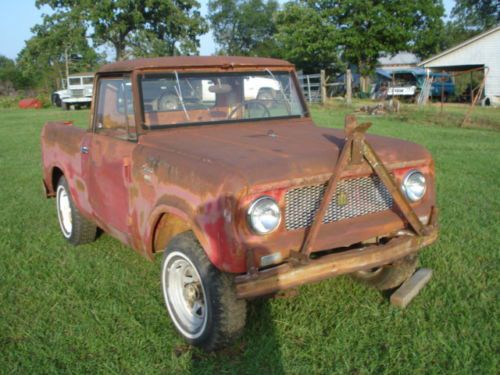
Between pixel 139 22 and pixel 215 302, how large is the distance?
40862 mm

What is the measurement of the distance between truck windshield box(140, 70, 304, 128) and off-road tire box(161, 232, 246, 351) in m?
1.28

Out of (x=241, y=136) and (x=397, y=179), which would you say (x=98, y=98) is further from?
(x=397, y=179)

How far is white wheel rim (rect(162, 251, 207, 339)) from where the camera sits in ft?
10.9

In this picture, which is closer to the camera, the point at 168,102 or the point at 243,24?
the point at 168,102

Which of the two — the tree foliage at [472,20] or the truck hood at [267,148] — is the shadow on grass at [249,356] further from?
the tree foliage at [472,20]

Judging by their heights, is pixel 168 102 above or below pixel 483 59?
below

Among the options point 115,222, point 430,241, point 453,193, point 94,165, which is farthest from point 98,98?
point 453,193

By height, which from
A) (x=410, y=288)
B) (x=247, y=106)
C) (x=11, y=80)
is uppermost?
(x=11, y=80)

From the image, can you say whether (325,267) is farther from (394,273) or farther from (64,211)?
(64,211)

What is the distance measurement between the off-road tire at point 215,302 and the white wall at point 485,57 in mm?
28916

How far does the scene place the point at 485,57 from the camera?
29.1 metres

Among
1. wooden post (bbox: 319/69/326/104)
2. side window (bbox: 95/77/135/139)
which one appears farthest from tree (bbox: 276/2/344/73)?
side window (bbox: 95/77/135/139)

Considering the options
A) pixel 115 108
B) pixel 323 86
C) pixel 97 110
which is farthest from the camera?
pixel 323 86

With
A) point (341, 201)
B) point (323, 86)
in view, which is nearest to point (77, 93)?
point (323, 86)
